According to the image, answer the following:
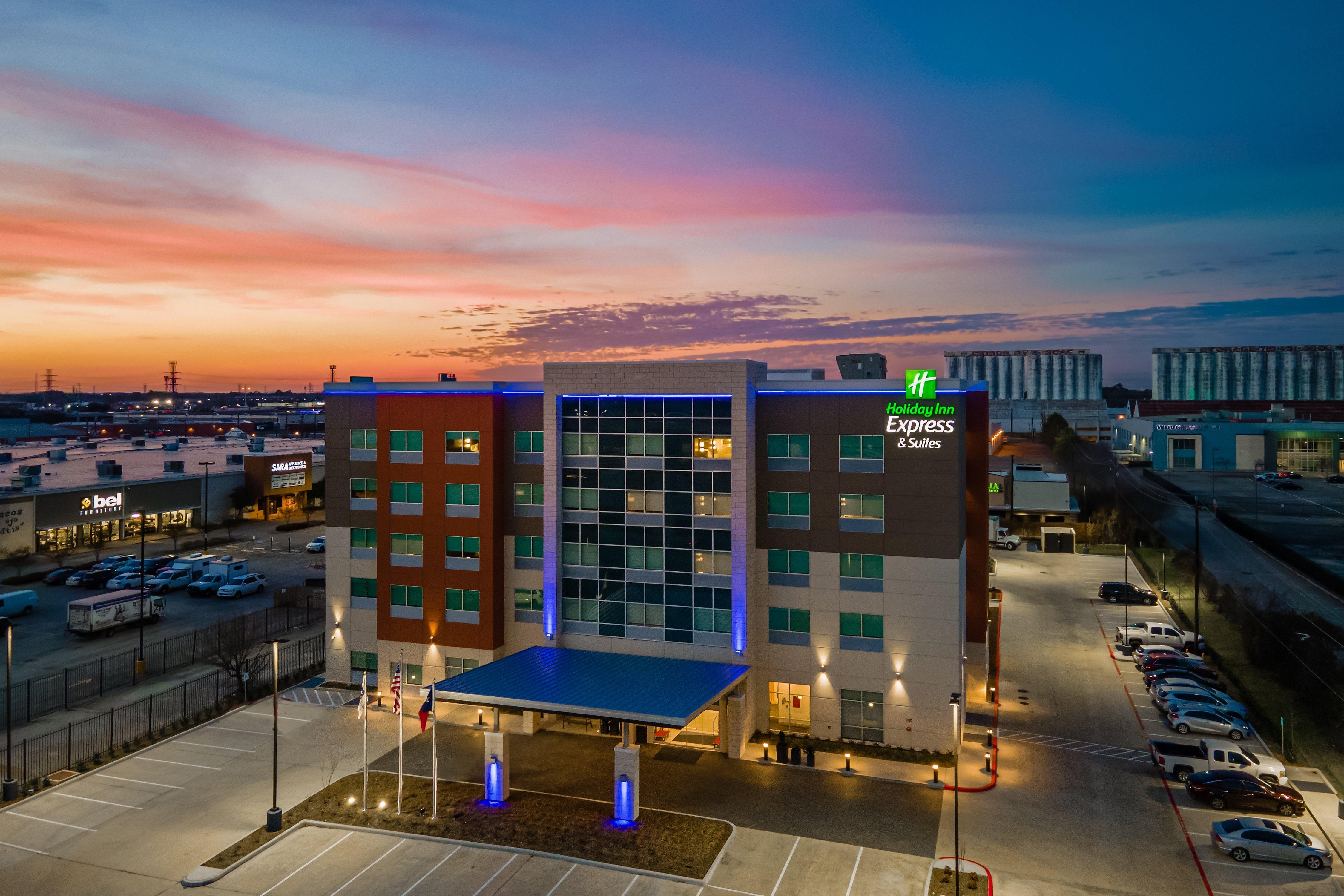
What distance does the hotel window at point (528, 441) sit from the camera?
145 feet

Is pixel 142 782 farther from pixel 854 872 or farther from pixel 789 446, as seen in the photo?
pixel 789 446

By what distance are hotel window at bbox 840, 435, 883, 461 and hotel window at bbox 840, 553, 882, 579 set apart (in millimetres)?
4758

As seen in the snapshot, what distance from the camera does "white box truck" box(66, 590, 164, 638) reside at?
54688 millimetres

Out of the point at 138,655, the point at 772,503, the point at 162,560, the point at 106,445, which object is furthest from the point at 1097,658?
the point at 106,445

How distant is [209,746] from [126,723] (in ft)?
19.9

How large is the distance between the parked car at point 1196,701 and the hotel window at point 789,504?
22.7 m

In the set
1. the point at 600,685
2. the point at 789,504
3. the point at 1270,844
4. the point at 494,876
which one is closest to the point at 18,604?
the point at 600,685

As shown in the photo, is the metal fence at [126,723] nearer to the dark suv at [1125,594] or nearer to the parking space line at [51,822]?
the parking space line at [51,822]

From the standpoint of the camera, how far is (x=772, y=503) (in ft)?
134

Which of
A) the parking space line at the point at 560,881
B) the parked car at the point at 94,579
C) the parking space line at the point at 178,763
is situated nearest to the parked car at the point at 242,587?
the parked car at the point at 94,579

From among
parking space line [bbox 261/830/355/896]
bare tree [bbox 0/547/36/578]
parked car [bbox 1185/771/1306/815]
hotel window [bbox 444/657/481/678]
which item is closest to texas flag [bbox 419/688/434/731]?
parking space line [bbox 261/830/355/896]

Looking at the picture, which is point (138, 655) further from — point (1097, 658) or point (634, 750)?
point (1097, 658)

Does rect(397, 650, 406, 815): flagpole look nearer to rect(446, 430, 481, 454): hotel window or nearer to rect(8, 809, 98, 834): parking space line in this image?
rect(8, 809, 98, 834): parking space line

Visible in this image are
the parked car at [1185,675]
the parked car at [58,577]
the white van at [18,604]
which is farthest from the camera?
the parked car at [58,577]
